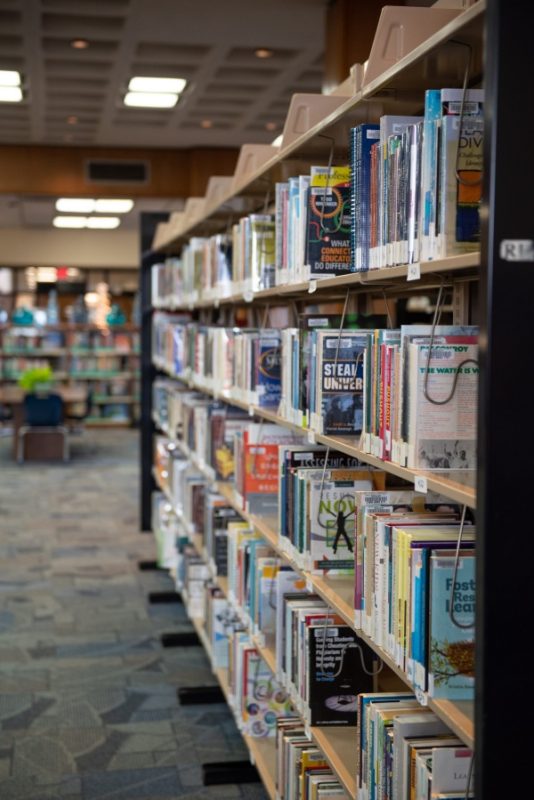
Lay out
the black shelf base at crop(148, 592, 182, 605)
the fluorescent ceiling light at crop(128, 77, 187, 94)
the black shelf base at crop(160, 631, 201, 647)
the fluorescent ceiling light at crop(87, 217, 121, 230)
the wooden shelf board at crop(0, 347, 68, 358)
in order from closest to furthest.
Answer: the black shelf base at crop(160, 631, 201, 647), the black shelf base at crop(148, 592, 182, 605), the fluorescent ceiling light at crop(128, 77, 187, 94), the fluorescent ceiling light at crop(87, 217, 121, 230), the wooden shelf board at crop(0, 347, 68, 358)

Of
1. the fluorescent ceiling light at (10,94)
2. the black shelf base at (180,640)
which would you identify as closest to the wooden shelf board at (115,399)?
the fluorescent ceiling light at (10,94)

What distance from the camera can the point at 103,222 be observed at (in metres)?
15.6

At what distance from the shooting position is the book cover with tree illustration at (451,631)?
188 cm

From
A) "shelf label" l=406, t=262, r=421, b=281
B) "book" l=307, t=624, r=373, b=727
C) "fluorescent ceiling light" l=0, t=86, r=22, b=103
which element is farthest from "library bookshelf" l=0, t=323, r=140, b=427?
"shelf label" l=406, t=262, r=421, b=281

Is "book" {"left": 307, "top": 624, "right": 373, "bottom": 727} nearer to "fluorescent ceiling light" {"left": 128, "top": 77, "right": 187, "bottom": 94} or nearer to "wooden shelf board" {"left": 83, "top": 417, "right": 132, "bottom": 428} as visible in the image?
"fluorescent ceiling light" {"left": 128, "top": 77, "right": 187, "bottom": 94}

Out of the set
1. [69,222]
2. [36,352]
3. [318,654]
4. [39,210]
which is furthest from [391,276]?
[36,352]

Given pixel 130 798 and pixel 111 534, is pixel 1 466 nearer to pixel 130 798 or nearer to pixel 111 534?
pixel 111 534

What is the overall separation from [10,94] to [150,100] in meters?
1.13

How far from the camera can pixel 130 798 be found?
3.47 metres

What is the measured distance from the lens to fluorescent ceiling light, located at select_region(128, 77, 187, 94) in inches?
308

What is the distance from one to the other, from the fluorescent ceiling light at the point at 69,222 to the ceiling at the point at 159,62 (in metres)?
4.98

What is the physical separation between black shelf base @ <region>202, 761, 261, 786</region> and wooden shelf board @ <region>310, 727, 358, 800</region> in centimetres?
103

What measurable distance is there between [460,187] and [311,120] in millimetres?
1313

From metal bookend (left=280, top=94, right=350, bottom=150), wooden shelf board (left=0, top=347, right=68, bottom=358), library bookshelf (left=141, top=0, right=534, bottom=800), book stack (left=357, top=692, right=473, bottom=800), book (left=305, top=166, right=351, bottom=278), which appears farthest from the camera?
wooden shelf board (left=0, top=347, right=68, bottom=358)
